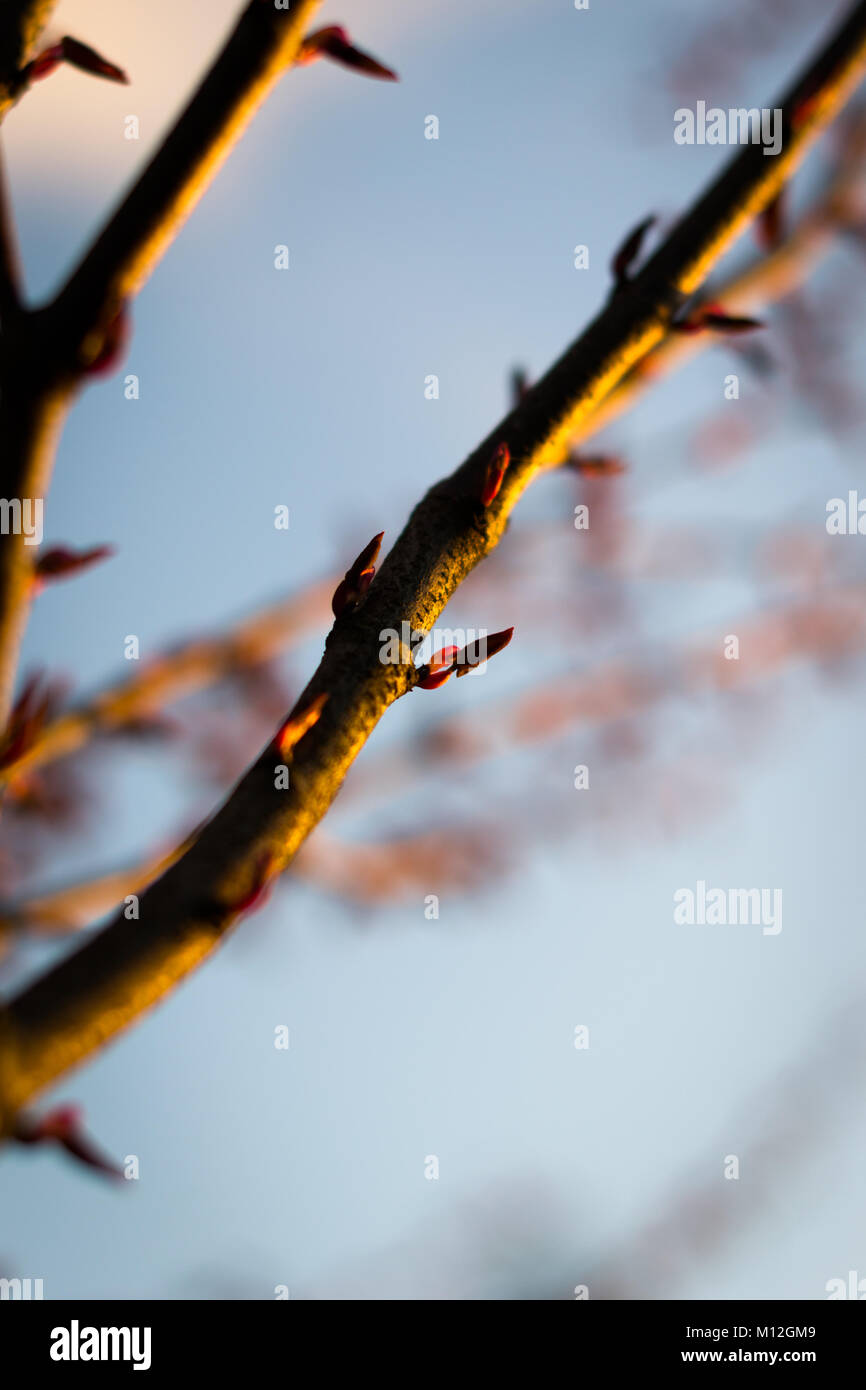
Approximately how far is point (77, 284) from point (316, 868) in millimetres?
3937

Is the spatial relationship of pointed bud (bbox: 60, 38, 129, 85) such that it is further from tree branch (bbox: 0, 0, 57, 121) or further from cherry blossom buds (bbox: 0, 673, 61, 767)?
cherry blossom buds (bbox: 0, 673, 61, 767)

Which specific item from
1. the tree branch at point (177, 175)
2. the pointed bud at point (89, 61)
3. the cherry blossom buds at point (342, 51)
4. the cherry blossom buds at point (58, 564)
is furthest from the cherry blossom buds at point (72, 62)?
the cherry blossom buds at point (58, 564)

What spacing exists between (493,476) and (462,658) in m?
0.29

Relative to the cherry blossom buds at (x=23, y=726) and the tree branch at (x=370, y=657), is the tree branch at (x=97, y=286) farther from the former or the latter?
the tree branch at (x=370, y=657)

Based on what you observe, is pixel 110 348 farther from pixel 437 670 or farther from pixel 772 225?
pixel 772 225

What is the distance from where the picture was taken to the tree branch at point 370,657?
92 cm

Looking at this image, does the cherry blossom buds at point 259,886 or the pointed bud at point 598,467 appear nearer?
the cherry blossom buds at point 259,886

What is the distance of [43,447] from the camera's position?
1473 millimetres

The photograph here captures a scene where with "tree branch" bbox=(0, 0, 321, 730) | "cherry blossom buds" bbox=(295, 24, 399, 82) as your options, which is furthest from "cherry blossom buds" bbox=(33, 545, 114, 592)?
"cherry blossom buds" bbox=(295, 24, 399, 82)

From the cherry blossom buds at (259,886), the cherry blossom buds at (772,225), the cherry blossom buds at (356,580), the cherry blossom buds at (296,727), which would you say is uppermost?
the cherry blossom buds at (772,225)

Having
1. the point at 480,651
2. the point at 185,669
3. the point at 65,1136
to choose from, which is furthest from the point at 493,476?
the point at 185,669

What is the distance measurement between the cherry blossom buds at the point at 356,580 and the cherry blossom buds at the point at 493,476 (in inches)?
8.6
